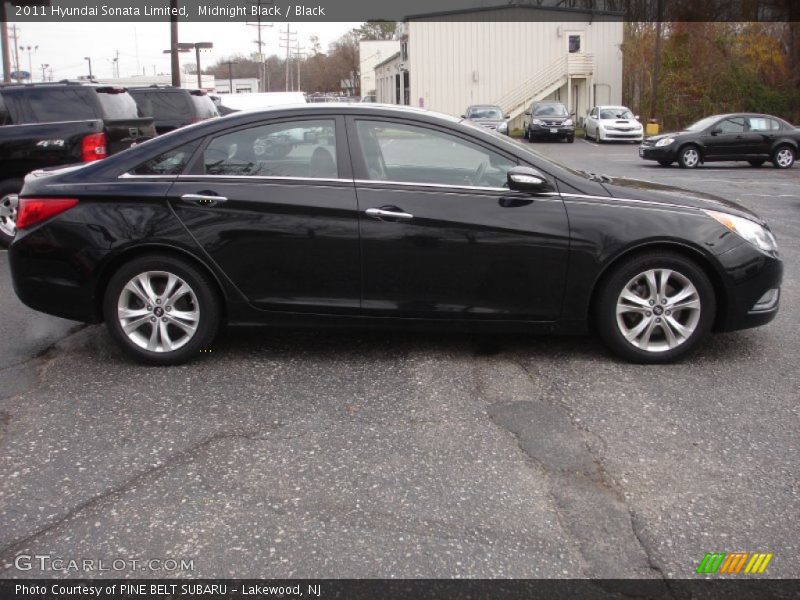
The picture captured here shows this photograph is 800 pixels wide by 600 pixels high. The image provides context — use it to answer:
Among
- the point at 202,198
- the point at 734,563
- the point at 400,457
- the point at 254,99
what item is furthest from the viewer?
the point at 254,99

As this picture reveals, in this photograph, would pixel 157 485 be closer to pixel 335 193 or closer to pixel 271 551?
pixel 271 551

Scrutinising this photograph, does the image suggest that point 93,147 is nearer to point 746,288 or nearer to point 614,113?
point 746,288

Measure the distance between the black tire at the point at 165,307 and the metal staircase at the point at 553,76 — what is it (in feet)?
143

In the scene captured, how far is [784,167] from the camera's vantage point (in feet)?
71.5

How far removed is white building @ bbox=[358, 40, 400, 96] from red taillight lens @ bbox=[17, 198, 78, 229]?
79.6m

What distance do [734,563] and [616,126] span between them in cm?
3375

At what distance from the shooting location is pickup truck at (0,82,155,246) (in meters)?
8.59

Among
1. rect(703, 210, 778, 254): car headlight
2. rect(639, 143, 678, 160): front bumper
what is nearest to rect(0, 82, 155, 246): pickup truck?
rect(703, 210, 778, 254): car headlight

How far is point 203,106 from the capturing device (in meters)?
13.5

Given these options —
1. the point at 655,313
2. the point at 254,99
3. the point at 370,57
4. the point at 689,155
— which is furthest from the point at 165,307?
the point at 370,57

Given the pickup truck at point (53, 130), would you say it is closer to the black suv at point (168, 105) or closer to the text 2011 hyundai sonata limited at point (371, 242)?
the black suv at point (168, 105)

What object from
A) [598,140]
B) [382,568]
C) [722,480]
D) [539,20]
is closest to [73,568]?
[382,568]

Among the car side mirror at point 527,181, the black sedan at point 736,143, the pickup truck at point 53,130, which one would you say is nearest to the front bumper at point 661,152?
the black sedan at point 736,143

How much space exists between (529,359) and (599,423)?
105 centimetres
